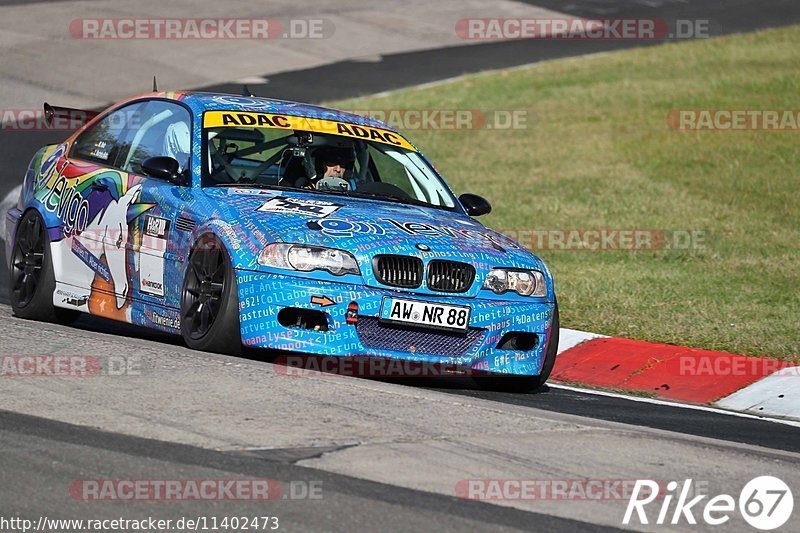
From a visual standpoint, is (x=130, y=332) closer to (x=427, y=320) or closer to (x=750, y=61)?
(x=427, y=320)

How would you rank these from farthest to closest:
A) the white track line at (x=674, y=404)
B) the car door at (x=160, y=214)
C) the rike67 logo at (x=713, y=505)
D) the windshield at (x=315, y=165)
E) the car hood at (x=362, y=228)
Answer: the windshield at (x=315, y=165) → the white track line at (x=674, y=404) → the car door at (x=160, y=214) → the car hood at (x=362, y=228) → the rike67 logo at (x=713, y=505)

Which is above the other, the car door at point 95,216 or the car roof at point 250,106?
the car roof at point 250,106

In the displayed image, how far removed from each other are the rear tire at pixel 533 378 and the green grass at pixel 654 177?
2.07 meters

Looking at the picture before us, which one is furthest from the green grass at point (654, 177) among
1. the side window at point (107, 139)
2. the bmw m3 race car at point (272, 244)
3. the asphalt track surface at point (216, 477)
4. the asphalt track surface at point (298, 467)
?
the asphalt track surface at point (216, 477)

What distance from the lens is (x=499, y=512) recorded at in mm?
5422

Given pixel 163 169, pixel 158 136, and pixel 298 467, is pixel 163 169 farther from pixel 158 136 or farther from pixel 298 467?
pixel 298 467

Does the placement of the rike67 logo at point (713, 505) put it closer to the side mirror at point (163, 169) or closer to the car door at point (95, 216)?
the side mirror at point (163, 169)

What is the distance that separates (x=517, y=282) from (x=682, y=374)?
6.51 feet

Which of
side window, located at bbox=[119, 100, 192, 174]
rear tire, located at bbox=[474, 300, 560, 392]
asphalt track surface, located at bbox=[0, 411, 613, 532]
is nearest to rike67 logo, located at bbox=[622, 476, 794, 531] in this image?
asphalt track surface, located at bbox=[0, 411, 613, 532]

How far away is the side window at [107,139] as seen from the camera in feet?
31.5

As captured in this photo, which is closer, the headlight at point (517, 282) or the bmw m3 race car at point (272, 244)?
the bmw m3 race car at point (272, 244)

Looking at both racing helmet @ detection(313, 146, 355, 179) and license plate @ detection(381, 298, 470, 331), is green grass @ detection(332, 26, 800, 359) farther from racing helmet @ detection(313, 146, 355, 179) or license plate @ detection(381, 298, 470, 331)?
license plate @ detection(381, 298, 470, 331)

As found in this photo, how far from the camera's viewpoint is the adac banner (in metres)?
9.13

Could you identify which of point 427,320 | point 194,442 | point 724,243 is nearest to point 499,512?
point 194,442
